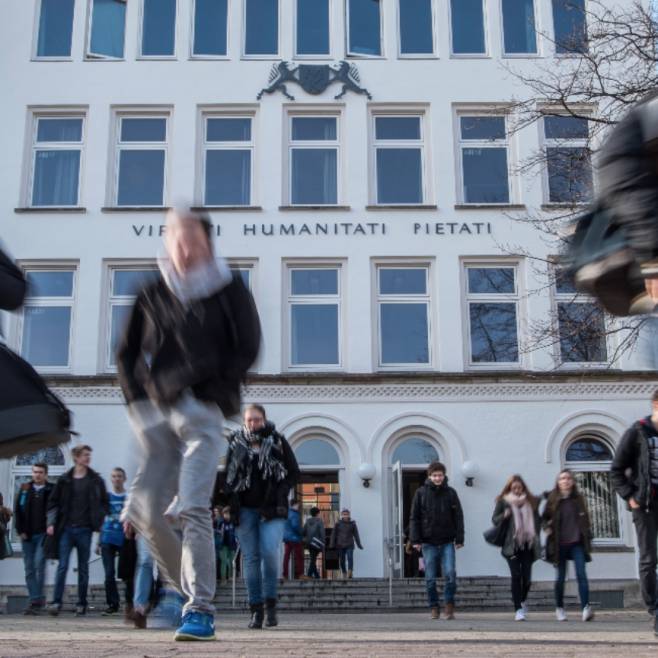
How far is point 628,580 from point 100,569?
11834 mm

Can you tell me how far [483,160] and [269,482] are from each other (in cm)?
1796

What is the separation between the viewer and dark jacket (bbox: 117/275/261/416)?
4.62 m

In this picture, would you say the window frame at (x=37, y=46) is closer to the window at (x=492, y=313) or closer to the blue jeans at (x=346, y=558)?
the window at (x=492, y=313)

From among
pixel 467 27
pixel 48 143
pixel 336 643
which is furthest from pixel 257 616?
pixel 467 27

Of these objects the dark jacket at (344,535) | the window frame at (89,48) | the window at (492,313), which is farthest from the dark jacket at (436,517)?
the window frame at (89,48)

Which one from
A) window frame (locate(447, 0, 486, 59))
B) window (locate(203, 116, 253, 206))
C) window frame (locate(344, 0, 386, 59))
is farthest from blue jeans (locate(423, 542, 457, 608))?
window frame (locate(447, 0, 486, 59))

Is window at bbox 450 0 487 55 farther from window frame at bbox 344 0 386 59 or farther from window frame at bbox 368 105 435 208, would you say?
window frame at bbox 368 105 435 208

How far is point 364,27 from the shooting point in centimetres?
2616

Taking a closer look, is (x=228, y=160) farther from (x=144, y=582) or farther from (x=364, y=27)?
(x=144, y=582)

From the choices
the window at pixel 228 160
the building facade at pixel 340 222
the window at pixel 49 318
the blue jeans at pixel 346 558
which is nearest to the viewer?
the blue jeans at pixel 346 558

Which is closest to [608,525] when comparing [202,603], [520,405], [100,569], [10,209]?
[520,405]

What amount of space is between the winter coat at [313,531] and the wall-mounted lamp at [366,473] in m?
1.39

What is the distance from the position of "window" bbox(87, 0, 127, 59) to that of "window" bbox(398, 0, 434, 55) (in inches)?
286

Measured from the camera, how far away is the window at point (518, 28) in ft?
85.8
